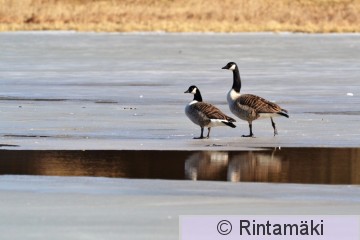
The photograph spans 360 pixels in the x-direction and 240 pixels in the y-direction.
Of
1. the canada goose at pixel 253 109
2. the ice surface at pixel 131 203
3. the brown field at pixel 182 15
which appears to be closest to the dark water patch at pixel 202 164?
the ice surface at pixel 131 203

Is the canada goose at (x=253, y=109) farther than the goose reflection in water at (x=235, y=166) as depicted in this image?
Yes

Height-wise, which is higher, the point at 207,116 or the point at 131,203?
the point at 207,116

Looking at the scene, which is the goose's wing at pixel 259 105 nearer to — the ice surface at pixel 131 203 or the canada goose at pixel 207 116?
the canada goose at pixel 207 116

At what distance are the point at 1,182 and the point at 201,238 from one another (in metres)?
2.99

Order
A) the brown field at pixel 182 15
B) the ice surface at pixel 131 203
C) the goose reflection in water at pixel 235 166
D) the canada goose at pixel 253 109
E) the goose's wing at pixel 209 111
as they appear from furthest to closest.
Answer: the brown field at pixel 182 15, the canada goose at pixel 253 109, the goose's wing at pixel 209 111, the goose reflection in water at pixel 235 166, the ice surface at pixel 131 203

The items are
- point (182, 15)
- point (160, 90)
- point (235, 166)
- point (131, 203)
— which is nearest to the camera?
point (131, 203)

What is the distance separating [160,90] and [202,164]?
10035 mm

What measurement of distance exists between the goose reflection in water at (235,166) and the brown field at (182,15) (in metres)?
42.4

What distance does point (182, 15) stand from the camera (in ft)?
222

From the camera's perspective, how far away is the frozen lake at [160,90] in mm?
13289

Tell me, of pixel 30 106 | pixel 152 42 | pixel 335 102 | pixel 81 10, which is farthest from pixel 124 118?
pixel 81 10

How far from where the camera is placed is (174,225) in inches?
298

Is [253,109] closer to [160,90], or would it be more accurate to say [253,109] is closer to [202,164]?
[202,164]

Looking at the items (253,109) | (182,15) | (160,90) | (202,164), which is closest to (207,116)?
(253,109)
